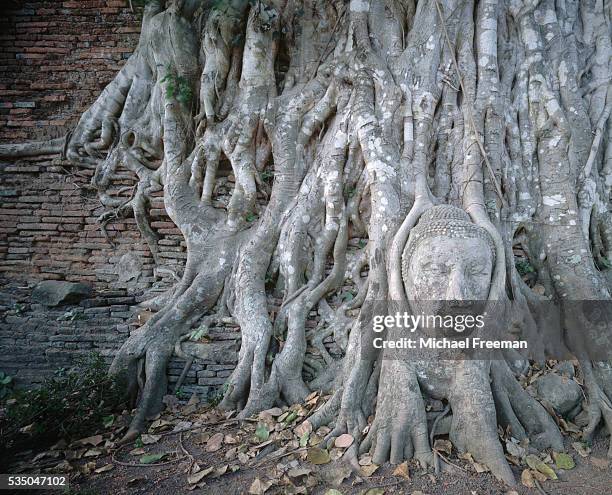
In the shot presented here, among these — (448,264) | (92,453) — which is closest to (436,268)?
(448,264)

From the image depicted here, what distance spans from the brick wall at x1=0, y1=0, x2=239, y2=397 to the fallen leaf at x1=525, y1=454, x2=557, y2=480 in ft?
7.17

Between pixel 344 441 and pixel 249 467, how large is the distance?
57 cm

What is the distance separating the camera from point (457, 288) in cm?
244

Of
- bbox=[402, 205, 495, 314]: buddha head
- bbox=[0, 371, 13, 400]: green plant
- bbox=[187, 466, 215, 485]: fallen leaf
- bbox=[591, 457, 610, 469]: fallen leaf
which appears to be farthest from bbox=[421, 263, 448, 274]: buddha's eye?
bbox=[0, 371, 13, 400]: green plant

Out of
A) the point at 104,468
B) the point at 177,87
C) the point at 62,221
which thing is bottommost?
the point at 104,468

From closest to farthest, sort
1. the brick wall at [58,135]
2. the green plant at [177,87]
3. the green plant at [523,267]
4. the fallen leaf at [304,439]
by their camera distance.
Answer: the fallen leaf at [304,439], the green plant at [523,267], the green plant at [177,87], the brick wall at [58,135]

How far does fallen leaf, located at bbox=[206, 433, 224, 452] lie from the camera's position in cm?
257

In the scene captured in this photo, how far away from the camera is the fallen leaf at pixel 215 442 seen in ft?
8.43

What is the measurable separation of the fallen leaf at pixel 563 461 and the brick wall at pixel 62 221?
7.62ft

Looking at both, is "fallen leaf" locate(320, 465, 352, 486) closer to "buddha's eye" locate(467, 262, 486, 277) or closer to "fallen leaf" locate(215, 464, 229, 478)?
"fallen leaf" locate(215, 464, 229, 478)

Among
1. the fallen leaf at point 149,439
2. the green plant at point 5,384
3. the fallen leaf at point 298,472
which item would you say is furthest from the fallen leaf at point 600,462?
the green plant at point 5,384

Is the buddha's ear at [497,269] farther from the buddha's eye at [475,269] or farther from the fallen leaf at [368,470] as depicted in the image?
the fallen leaf at [368,470]

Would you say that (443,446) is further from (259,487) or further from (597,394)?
(597,394)

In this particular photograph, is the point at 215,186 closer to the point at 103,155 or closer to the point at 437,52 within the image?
the point at 103,155
